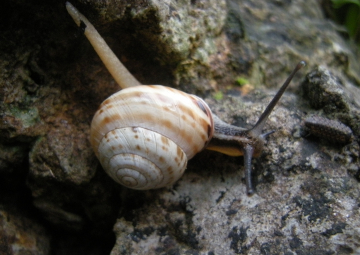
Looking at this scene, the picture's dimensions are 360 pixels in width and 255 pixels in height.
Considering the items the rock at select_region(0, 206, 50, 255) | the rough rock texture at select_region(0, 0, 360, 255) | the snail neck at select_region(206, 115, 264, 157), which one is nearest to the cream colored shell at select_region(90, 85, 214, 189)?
the snail neck at select_region(206, 115, 264, 157)

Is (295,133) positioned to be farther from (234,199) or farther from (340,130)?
(234,199)

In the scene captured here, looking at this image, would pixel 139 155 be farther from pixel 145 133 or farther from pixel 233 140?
pixel 233 140

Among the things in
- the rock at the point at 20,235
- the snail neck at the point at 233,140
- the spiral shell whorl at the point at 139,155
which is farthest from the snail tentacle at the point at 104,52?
the rock at the point at 20,235

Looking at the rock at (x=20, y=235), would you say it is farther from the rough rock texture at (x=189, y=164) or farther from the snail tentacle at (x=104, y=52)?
the snail tentacle at (x=104, y=52)

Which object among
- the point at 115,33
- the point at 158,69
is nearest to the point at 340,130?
the point at 158,69

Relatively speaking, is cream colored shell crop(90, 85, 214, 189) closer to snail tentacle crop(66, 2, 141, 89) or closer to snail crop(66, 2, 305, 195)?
snail crop(66, 2, 305, 195)

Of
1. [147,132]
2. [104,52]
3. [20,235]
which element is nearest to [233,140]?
[147,132]
